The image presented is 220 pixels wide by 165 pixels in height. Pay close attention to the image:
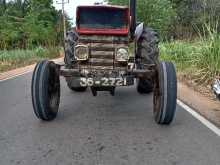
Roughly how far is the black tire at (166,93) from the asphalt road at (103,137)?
0.18 metres

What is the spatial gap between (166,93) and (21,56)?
27.5 metres

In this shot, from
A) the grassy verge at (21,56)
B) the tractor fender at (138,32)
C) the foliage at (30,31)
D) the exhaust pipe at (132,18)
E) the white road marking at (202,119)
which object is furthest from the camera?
the foliage at (30,31)

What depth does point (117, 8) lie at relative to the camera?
898 centimetres

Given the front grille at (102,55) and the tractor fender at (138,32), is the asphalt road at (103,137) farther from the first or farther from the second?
the tractor fender at (138,32)

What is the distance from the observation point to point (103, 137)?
711 centimetres

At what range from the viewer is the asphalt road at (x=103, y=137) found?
19.4 ft

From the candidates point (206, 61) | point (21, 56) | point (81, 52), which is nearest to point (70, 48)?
point (81, 52)

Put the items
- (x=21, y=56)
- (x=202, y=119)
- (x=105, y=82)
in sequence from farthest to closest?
(x=21, y=56) → (x=202, y=119) → (x=105, y=82)

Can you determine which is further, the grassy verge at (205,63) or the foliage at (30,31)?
the foliage at (30,31)

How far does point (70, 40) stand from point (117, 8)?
1.17 m

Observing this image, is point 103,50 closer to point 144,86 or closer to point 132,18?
point 132,18

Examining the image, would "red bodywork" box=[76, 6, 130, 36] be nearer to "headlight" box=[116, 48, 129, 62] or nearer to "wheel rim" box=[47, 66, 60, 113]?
"headlight" box=[116, 48, 129, 62]

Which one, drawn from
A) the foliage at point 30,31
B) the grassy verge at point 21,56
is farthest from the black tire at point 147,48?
the foliage at point 30,31

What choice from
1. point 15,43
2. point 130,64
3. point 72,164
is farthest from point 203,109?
point 15,43
